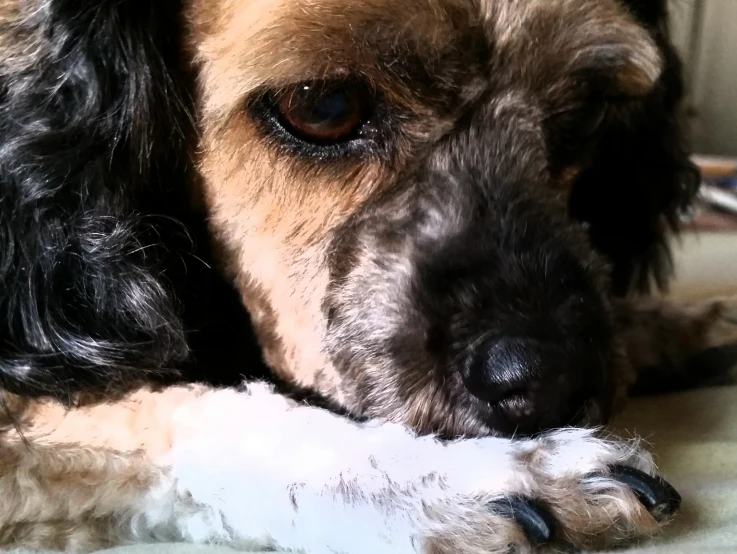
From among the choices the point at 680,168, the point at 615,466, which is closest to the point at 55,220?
the point at 615,466

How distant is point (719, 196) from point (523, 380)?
2.88m

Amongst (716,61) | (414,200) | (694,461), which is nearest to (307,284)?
(414,200)

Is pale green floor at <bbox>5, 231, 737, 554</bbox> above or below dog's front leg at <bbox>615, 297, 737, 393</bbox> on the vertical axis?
above

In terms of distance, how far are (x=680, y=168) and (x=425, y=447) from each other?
123cm

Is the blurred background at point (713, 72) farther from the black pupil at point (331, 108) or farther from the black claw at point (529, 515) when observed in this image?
the black claw at point (529, 515)

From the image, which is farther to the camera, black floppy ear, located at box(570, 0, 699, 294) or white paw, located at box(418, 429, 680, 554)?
black floppy ear, located at box(570, 0, 699, 294)

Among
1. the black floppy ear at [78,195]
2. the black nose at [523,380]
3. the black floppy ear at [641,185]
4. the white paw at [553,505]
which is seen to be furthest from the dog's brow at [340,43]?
the black floppy ear at [641,185]

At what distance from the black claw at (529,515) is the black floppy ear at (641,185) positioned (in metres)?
0.99

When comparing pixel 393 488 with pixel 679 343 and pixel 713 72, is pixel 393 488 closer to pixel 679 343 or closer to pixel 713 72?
pixel 679 343

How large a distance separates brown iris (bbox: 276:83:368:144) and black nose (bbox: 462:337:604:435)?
396 mm

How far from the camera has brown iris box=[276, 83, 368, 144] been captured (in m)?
1.19

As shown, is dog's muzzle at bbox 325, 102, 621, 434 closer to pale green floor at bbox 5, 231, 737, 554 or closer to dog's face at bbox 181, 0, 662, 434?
dog's face at bbox 181, 0, 662, 434

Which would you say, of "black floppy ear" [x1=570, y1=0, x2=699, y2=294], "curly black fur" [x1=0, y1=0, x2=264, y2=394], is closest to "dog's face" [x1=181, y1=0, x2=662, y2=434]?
"curly black fur" [x1=0, y1=0, x2=264, y2=394]

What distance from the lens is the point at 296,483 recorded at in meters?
1.02
